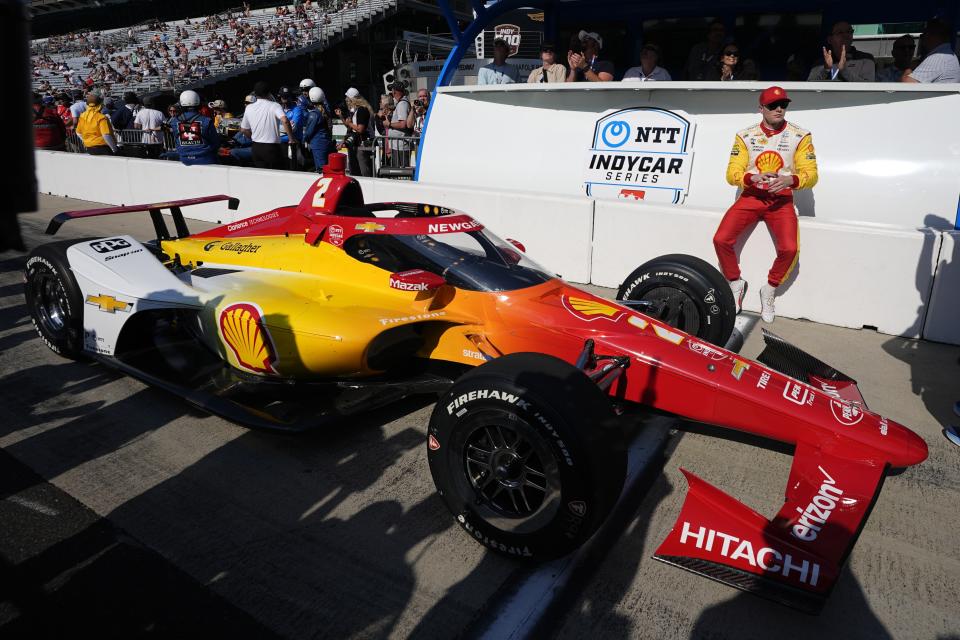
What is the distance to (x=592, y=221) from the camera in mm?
6730

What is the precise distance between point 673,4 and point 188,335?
9.05 m

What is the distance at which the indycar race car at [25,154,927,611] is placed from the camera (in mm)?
2531

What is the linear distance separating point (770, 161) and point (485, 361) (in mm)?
3511

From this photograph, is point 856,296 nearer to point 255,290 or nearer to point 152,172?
point 255,290

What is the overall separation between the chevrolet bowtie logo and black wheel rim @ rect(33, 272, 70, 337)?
441 millimetres

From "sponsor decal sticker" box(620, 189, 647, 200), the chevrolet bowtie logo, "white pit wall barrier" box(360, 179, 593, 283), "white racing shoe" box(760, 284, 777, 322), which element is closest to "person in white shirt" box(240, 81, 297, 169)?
"white pit wall barrier" box(360, 179, 593, 283)

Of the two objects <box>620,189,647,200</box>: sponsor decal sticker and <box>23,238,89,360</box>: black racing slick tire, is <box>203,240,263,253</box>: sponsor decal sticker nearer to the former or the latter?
<box>23,238,89,360</box>: black racing slick tire

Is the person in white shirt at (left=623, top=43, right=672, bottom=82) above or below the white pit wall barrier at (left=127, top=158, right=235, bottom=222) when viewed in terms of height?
above

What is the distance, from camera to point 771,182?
5.47m

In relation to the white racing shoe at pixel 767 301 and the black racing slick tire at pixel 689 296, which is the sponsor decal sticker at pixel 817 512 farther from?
the white racing shoe at pixel 767 301

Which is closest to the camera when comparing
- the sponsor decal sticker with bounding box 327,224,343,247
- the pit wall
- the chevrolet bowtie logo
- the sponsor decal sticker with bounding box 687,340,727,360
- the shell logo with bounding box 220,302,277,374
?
the sponsor decal sticker with bounding box 687,340,727,360

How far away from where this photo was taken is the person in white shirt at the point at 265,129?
1025 centimetres

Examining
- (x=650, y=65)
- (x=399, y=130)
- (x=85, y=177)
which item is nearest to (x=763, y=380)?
(x=650, y=65)

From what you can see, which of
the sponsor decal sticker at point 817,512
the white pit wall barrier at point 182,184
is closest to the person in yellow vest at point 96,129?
the white pit wall barrier at point 182,184
